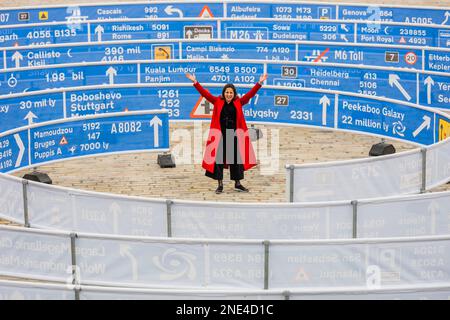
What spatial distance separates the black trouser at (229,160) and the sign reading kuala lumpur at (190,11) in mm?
11456

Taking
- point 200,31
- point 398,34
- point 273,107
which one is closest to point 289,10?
point 200,31

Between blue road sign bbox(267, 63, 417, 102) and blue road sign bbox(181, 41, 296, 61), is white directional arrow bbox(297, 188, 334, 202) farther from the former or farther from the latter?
blue road sign bbox(181, 41, 296, 61)

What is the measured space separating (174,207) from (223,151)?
4252 millimetres

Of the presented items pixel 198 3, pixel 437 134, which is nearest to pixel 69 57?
pixel 198 3

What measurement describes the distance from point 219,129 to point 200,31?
1019 cm

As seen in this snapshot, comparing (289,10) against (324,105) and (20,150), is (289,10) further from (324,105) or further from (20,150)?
(20,150)

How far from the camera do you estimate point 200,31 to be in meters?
27.7

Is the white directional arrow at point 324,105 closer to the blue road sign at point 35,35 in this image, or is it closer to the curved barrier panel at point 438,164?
the curved barrier panel at point 438,164

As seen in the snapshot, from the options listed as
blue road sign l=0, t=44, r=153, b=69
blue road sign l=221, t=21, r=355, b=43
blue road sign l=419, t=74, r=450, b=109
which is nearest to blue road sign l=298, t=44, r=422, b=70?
blue road sign l=419, t=74, r=450, b=109

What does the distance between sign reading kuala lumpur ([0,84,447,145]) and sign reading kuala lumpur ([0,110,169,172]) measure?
1352 mm

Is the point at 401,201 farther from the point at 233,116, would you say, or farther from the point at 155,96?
the point at 155,96

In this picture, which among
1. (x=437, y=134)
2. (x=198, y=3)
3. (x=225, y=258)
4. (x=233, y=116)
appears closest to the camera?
(x=225, y=258)

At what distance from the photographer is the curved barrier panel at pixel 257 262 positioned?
39.2ft

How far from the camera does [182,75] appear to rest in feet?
77.2
